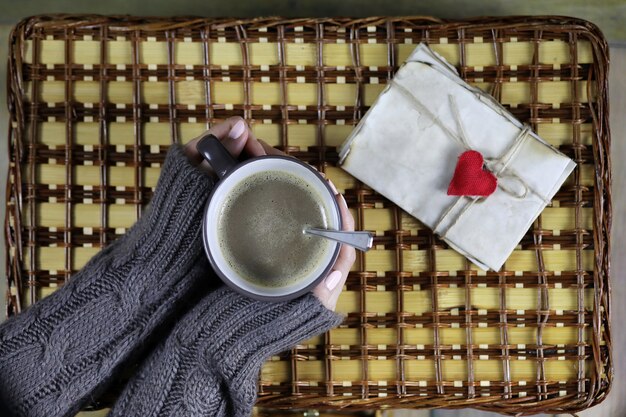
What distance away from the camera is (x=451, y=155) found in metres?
0.67

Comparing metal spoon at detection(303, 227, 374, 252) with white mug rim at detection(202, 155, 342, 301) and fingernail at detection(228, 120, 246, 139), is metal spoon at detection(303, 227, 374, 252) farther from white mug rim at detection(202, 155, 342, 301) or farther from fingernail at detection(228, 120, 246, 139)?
fingernail at detection(228, 120, 246, 139)

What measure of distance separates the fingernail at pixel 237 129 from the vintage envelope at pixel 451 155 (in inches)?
5.4

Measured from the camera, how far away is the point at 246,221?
565 millimetres

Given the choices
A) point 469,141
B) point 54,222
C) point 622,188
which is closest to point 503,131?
point 469,141

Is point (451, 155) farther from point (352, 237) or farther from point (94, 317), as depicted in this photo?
point (94, 317)

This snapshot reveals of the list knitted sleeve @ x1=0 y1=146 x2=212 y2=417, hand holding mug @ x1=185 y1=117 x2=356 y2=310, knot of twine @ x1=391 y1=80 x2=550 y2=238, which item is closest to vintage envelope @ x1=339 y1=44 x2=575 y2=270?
knot of twine @ x1=391 y1=80 x2=550 y2=238

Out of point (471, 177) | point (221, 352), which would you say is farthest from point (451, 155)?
point (221, 352)

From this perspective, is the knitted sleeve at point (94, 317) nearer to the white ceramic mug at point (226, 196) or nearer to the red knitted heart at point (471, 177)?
the white ceramic mug at point (226, 196)

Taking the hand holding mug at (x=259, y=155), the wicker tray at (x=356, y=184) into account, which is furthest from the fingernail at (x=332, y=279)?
the wicker tray at (x=356, y=184)

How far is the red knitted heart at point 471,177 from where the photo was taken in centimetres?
66

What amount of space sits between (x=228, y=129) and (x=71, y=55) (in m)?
0.24

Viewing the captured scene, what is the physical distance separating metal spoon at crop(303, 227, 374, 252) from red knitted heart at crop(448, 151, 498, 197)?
17cm

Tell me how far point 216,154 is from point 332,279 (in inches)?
6.5

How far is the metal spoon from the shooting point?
0.53 metres
